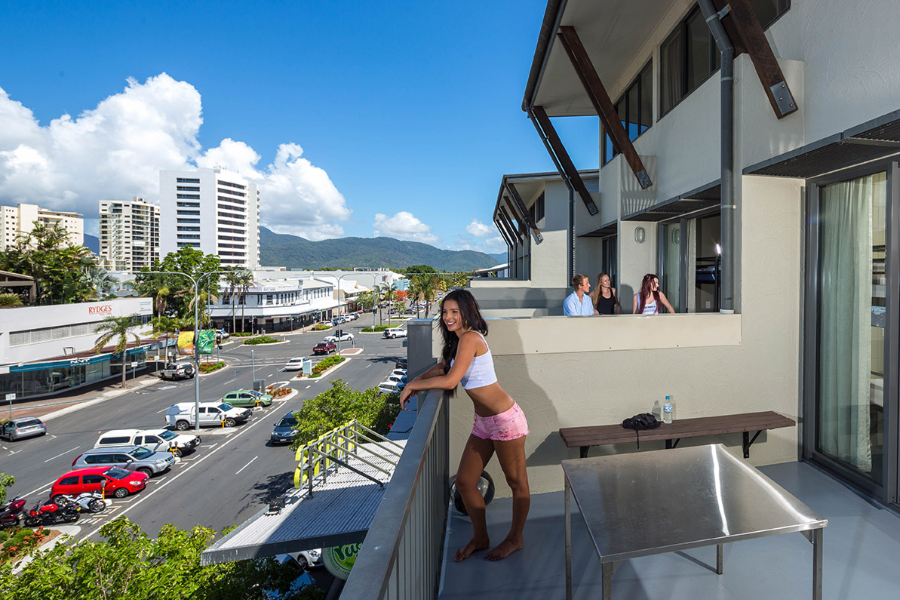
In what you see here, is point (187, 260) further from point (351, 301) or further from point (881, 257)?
point (881, 257)

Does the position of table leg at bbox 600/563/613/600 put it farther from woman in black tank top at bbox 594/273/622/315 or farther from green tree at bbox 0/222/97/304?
green tree at bbox 0/222/97/304

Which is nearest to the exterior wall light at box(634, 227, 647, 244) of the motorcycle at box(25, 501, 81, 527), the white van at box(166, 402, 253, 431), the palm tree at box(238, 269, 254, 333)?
the motorcycle at box(25, 501, 81, 527)

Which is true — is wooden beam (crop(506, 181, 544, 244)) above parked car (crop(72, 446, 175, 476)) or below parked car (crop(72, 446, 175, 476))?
above

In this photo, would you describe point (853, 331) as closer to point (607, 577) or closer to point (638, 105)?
point (607, 577)

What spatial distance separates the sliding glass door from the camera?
3617 millimetres

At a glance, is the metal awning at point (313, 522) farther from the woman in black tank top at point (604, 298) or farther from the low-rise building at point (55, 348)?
the low-rise building at point (55, 348)

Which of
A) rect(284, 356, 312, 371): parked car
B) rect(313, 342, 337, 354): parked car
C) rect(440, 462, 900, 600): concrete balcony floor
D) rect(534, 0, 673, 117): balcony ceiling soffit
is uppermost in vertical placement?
rect(534, 0, 673, 117): balcony ceiling soffit

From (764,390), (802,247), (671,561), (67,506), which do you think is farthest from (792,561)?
(67,506)

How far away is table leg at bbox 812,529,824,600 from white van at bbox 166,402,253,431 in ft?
104

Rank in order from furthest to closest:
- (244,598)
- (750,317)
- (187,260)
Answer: (187,260)
(244,598)
(750,317)

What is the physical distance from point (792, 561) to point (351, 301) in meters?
95.5

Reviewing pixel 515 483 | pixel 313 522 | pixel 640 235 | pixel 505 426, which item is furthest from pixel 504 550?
pixel 640 235

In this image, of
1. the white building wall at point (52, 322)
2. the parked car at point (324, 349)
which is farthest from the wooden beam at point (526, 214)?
the parked car at point (324, 349)

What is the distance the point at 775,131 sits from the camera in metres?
4.38
